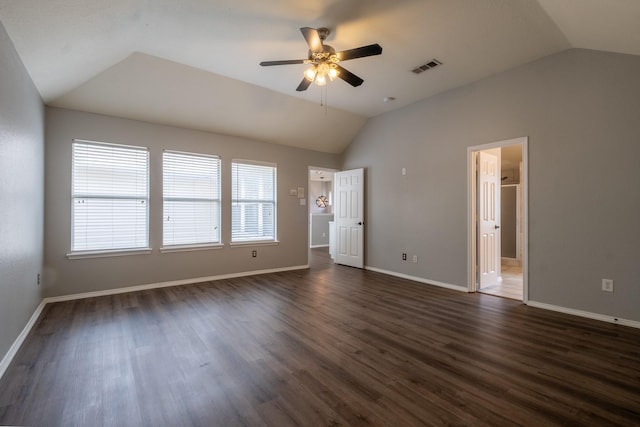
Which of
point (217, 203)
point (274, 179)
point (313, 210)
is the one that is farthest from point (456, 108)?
point (313, 210)

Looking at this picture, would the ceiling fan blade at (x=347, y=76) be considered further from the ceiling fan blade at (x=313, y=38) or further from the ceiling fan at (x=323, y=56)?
the ceiling fan blade at (x=313, y=38)

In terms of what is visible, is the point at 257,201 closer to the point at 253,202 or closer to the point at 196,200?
the point at 253,202

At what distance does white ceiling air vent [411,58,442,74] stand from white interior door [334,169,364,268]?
243 centimetres

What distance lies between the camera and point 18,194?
8.50ft

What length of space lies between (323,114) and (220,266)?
3.39 m

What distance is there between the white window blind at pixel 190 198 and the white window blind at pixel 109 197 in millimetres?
311

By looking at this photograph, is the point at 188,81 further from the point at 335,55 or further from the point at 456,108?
the point at 456,108

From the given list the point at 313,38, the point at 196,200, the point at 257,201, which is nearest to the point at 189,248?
the point at 196,200

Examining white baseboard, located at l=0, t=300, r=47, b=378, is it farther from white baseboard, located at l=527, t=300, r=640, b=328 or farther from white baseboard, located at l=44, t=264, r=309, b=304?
white baseboard, located at l=527, t=300, r=640, b=328

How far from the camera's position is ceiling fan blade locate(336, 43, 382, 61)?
8.15ft

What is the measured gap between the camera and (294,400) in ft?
6.06

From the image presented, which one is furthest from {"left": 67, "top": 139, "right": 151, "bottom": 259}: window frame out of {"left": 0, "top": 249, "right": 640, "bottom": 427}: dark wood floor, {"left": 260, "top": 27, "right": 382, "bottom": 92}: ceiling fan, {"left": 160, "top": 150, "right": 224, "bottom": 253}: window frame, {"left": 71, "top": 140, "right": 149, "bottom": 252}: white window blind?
{"left": 260, "top": 27, "right": 382, "bottom": 92}: ceiling fan

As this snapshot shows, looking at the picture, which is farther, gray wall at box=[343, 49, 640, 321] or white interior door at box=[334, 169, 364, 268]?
white interior door at box=[334, 169, 364, 268]

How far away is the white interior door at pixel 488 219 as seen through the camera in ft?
14.6
